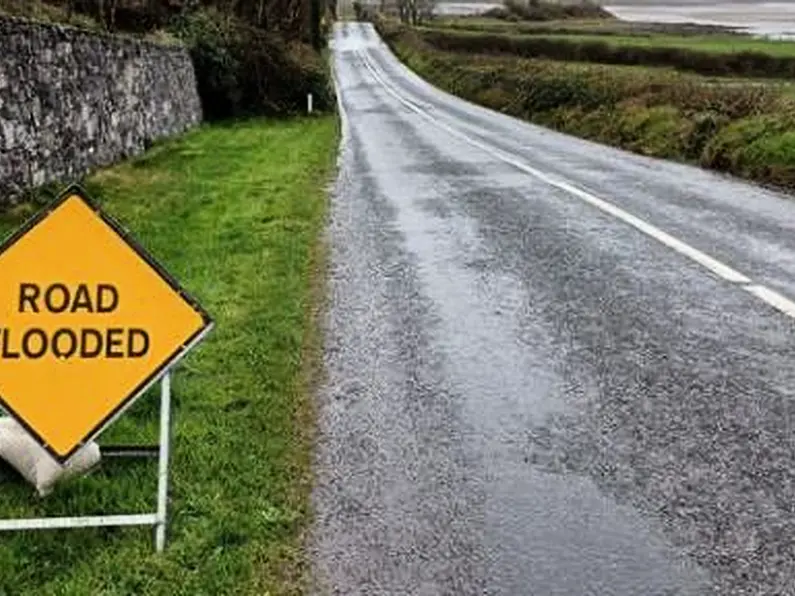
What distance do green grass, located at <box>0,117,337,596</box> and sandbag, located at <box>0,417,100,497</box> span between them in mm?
58

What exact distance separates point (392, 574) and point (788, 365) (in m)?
3.51

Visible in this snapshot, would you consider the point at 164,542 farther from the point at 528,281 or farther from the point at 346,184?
the point at 346,184

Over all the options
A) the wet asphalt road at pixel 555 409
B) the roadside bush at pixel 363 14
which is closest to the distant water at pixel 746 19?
the roadside bush at pixel 363 14

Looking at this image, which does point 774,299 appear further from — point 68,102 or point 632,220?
point 68,102

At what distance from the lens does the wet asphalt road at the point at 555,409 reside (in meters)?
4.20

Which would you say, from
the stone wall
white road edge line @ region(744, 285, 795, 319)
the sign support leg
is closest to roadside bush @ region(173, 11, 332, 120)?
the stone wall

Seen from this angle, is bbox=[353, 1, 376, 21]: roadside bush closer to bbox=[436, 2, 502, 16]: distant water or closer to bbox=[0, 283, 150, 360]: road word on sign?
bbox=[436, 2, 502, 16]: distant water

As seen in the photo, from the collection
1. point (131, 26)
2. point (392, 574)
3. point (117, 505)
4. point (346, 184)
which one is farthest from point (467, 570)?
point (131, 26)

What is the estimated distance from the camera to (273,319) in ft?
26.2

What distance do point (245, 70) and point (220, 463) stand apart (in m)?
29.3

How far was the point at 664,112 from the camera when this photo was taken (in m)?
27.3

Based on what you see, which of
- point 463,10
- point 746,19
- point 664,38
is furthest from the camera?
point 463,10

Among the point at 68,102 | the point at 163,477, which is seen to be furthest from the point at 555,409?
the point at 68,102

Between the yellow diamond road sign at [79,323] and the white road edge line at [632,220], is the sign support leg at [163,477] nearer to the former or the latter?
the yellow diamond road sign at [79,323]
